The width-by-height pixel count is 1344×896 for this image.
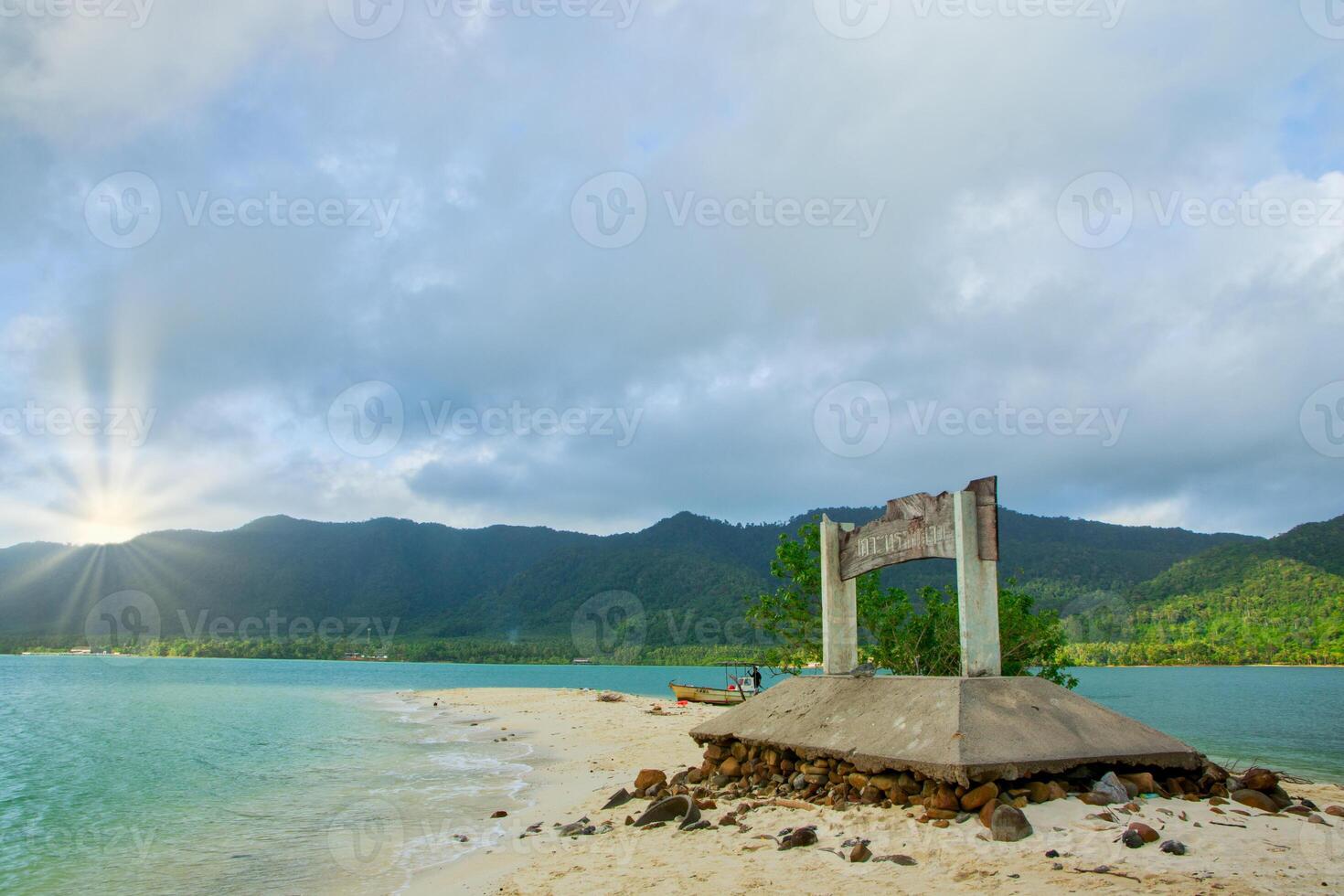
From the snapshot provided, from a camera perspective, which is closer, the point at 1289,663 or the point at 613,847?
the point at 613,847

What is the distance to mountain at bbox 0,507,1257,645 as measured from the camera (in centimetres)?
13562

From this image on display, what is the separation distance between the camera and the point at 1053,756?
28.3ft

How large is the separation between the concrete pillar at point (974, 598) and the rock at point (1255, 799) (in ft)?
8.50

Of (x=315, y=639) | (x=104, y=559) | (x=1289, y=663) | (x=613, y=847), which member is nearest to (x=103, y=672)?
(x=315, y=639)

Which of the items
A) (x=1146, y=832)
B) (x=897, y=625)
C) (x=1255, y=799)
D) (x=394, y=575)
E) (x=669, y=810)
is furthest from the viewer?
(x=394, y=575)

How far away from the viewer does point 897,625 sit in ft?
57.9

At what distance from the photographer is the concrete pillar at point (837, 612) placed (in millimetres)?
12727

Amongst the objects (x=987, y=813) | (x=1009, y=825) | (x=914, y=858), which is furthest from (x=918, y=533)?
(x=914, y=858)

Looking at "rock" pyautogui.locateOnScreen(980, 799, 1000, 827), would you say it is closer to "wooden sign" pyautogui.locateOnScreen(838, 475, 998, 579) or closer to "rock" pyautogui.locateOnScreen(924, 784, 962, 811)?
"rock" pyautogui.locateOnScreen(924, 784, 962, 811)

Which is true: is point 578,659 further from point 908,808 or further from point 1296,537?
point 908,808

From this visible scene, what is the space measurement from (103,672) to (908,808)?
379ft

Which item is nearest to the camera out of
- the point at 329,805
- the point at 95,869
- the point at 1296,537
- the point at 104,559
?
the point at 95,869

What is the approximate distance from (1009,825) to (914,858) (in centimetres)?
92

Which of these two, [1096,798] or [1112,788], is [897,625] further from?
[1096,798]
